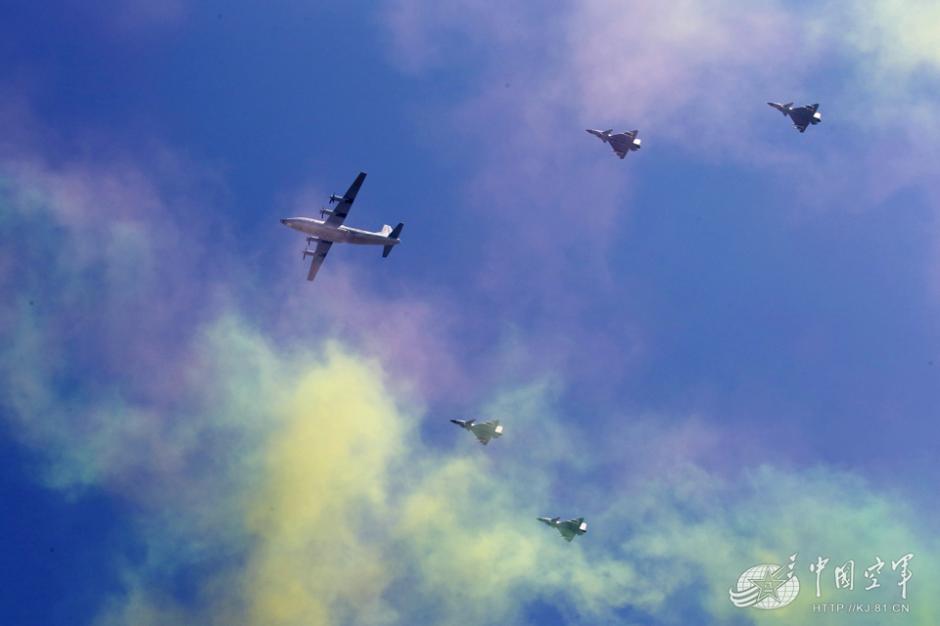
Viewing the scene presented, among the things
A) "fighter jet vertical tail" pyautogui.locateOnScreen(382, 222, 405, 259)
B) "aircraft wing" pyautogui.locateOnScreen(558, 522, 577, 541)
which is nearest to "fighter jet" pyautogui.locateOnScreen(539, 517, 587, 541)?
"aircraft wing" pyautogui.locateOnScreen(558, 522, 577, 541)

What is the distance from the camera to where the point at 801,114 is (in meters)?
154

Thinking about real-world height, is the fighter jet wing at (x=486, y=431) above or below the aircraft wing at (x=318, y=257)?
below

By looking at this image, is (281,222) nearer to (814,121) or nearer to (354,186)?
(354,186)

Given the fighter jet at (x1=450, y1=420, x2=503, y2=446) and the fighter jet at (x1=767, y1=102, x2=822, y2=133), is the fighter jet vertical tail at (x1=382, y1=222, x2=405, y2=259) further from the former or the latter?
the fighter jet at (x1=767, y1=102, x2=822, y2=133)

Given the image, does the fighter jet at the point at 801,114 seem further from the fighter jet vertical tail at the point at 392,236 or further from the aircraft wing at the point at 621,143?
the fighter jet vertical tail at the point at 392,236

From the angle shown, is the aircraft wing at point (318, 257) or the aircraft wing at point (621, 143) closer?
the aircraft wing at point (621, 143)

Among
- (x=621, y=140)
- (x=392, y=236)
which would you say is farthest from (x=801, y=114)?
(x=392, y=236)

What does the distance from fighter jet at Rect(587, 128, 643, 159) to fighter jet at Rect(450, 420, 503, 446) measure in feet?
211

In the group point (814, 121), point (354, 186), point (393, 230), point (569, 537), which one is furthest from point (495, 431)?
point (814, 121)

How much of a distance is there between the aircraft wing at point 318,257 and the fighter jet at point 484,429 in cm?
5079

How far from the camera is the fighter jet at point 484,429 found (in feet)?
507

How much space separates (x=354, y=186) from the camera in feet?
528

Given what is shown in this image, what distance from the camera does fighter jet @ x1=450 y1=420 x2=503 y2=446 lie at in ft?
507

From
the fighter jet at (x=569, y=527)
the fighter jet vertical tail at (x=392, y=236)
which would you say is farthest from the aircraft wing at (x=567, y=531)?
the fighter jet vertical tail at (x=392, y=236)
